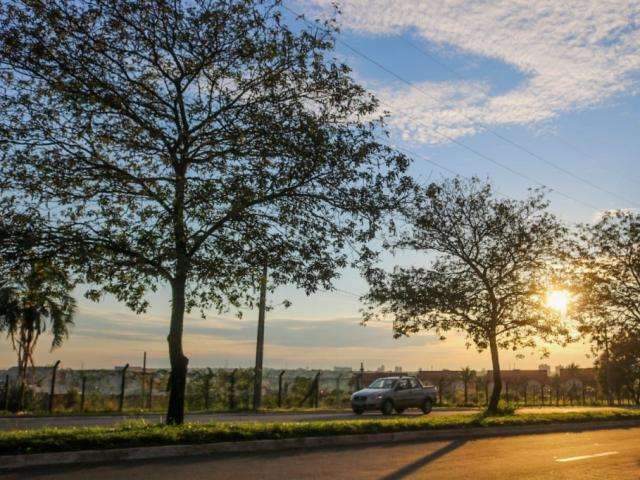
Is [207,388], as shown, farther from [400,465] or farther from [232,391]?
[400,465]

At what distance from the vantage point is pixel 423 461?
468 inches

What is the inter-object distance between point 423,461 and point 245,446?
3.33m

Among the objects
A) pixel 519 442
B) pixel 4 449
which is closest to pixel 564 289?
pixel 519 442

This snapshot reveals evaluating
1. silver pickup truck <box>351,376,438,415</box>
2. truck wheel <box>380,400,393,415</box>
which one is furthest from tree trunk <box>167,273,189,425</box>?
truck wheel <box>380,400,393,415</box>

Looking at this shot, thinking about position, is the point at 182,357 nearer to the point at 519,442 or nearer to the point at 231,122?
the point at 231,122

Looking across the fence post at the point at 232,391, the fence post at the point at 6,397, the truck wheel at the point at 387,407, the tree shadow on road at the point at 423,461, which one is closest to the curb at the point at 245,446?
the tree shadow on road at the point at 423,461

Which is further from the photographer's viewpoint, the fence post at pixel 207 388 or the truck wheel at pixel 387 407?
the fence post at pixel 207 388

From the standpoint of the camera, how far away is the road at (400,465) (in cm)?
960

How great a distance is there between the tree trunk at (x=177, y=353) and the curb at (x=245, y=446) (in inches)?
109

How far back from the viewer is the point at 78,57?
13.0m

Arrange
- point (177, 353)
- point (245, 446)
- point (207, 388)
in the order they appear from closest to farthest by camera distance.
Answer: point (245, 446) < point (177, 353) < point (207, 388)

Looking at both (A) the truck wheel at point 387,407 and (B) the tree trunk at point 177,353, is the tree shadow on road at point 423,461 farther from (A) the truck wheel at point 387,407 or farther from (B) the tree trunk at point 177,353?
(A) the truck wheel at point 387,407

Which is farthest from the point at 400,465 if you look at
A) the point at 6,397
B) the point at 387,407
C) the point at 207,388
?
the point at 207,388

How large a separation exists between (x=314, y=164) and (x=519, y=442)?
8211mm
